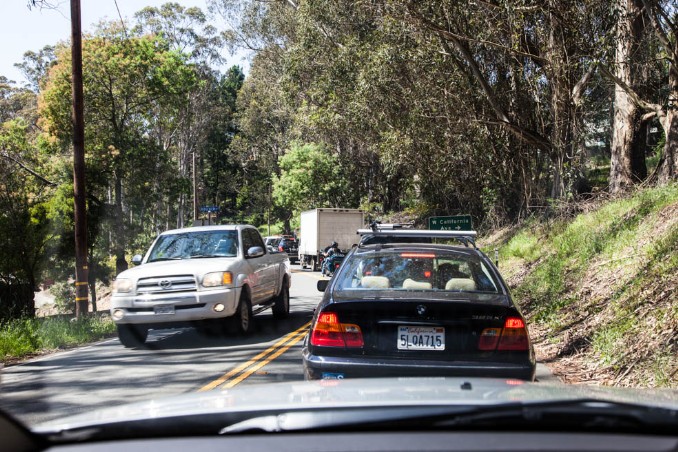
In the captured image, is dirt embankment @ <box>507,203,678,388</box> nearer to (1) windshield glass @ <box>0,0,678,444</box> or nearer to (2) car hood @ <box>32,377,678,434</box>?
(1) windshield glass @ <box>0,0,678,444</box>

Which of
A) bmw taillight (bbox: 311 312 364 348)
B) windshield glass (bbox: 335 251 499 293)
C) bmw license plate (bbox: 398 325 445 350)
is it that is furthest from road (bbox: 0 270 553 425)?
bmw license plate (bbox: 398 325 445 350)

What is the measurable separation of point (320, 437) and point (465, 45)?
17.8 m

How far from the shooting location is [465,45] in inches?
740

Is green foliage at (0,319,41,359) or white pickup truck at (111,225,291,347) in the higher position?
white pickup truck at (111,225,291,347)

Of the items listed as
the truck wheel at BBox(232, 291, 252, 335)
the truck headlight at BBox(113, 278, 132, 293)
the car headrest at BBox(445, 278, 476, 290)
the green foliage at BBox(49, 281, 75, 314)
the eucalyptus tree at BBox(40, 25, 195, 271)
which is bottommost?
the green foliage at BBox(49, 281, 75, 314)

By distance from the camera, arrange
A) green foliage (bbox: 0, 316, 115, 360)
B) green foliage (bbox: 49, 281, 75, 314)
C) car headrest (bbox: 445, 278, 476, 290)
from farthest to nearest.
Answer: green foliage (bbox: 49, 281, 75, 314) → green foliage (bbox: 0, 316, 115, 360) → car headrest (bbox: 445, 278, 476, 290)

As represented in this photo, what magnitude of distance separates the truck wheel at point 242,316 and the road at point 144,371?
7.1 inches

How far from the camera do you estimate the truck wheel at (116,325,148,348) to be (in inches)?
444

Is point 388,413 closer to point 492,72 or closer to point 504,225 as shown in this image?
point 492,72

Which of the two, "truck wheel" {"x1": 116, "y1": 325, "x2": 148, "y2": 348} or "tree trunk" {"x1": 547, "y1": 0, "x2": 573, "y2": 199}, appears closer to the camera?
"truck wheel" {"x1": 116, "y1": 325, "x2": 148, "y2": 348}

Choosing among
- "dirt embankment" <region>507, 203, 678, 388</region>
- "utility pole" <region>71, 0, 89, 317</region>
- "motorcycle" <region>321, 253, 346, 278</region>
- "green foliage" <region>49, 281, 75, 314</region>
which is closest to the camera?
"dirt embankment" <region>507, 203, 678, 388</region>

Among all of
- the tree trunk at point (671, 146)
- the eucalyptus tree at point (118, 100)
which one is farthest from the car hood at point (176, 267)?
the eucalyptus tree at point (118, 100)

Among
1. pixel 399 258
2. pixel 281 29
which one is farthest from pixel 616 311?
pixel 281 29

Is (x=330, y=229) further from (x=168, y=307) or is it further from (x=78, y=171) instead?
(x=168, y=307)
